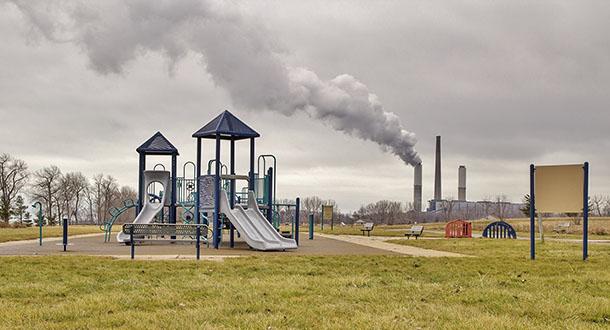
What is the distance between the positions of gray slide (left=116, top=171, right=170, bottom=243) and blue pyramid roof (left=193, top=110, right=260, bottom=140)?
14.1ft

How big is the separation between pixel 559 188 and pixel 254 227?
8.82 meters

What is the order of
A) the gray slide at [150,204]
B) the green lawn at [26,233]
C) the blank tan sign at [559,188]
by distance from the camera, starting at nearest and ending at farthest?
1. the blank tan sign at [559,188]
2. the gray slide at [150,204]
3. the green lawn at [26,233]

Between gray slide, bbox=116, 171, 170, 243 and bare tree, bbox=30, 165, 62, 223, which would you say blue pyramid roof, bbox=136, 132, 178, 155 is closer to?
gray slide, bbox=116, 171, 170, 243

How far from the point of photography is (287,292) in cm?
854

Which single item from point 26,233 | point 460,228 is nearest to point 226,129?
point 460,228

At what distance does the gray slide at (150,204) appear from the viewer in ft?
79.8

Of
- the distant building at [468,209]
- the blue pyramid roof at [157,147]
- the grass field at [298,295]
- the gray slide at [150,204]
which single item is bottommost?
the distant building at [468,209]

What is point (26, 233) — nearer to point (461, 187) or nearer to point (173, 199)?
point (173, 199)

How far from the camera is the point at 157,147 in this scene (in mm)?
26406

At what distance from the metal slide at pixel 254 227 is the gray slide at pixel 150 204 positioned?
14.4 feet

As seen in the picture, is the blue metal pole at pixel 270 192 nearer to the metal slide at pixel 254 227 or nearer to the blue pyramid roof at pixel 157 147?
the metal slide at pixel 254 227

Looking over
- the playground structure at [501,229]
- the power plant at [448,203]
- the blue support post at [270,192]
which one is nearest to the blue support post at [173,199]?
the blue support post at [270,192]

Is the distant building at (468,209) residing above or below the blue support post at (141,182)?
below

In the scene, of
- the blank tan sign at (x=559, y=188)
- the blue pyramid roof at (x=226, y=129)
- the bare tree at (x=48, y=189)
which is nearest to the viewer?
the blank tan sign at (x=559, y=188)
